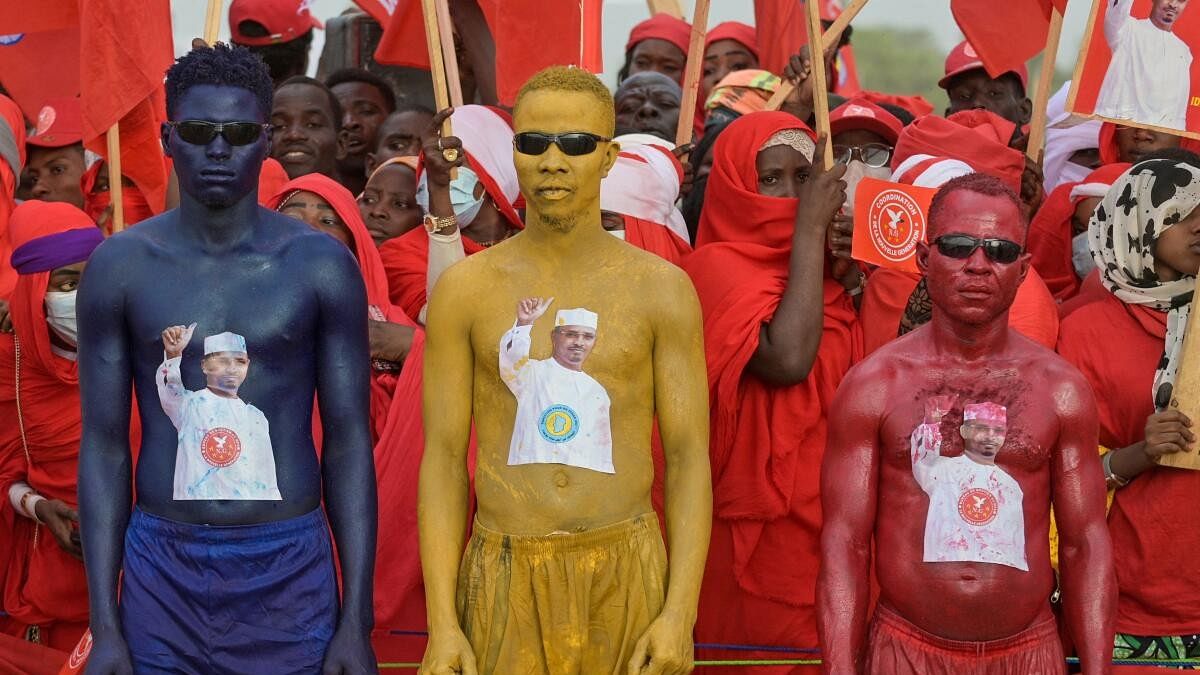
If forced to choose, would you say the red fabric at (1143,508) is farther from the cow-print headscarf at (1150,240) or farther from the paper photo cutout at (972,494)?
the paper photo cutout at (972,494)

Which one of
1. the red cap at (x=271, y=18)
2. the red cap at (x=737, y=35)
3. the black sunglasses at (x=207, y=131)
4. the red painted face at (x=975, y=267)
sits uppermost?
the red cap at (x=271, y=18)

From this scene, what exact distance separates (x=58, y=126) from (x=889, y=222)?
378 centimetres

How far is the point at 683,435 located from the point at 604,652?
1.94 ft

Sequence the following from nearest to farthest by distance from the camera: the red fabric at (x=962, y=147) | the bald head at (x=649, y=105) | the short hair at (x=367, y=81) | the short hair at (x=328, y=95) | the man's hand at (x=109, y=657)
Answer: the man's hand at (x=109, y=657), the red fabric at (x=962, y=147), the short hair at (x=328, y=95), the bald head at (x=649, y=105), the short hair at (x=367, y=81)

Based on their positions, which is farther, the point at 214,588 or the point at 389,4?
the point at 389,4

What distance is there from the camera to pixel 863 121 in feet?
26.2

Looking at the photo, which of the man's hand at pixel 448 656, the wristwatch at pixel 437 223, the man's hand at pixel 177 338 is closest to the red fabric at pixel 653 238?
the wristwatch at pixel 437 223

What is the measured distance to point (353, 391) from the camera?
5215mm

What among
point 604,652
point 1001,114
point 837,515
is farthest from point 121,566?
point 1001,114

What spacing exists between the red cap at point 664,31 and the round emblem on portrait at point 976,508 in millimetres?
5721

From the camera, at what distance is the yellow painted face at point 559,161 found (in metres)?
5.05

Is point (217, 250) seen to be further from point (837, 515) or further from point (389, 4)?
point (389, 4)

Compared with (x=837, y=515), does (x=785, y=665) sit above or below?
below

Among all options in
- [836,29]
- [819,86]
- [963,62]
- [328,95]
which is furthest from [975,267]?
[963,62]
